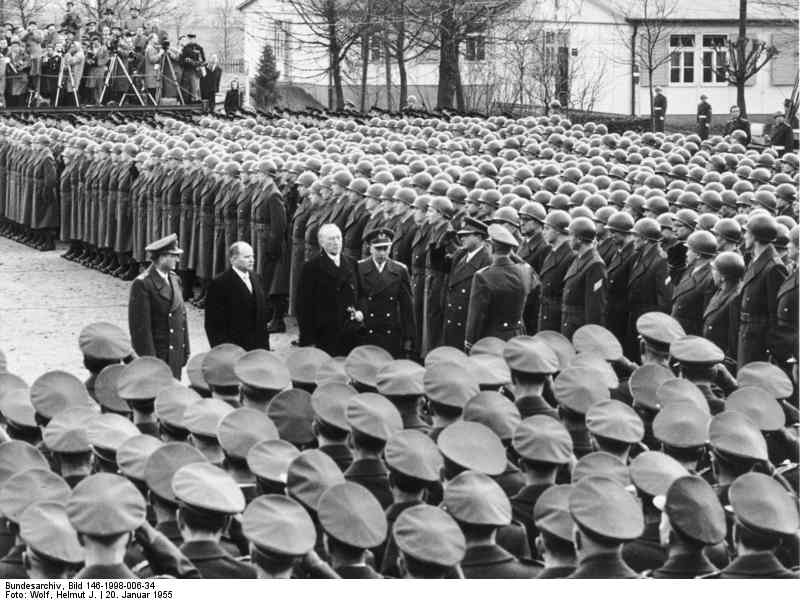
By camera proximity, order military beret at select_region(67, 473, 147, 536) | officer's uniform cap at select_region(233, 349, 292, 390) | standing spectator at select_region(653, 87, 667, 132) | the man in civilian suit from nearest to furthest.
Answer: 1. military beret at select_region(67, 473, 147, 536)
2. officer's uniform cap at select_region(233, 349, 292, 390)
3. the man in civilian suit
4. standing spectator at select_region(653, 87, 667, 132)

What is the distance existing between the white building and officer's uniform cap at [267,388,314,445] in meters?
31.2

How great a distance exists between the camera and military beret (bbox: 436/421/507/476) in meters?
6.70

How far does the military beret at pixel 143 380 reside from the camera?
314 inches

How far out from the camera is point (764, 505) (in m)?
5.87

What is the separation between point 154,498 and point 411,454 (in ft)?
3.28

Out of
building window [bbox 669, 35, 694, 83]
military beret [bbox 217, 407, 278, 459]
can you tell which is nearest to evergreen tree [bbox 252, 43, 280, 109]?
building window [bbox 669, 35, 694, 83]

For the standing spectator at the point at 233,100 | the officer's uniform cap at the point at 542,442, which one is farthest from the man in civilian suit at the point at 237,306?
the standing spectator at the point at 233,100

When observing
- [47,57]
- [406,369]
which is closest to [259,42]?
[47,57]

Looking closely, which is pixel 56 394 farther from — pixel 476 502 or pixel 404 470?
pixel 476 502

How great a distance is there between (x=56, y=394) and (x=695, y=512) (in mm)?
3224

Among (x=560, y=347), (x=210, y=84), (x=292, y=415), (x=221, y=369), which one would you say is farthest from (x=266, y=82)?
(x=292, y=415)

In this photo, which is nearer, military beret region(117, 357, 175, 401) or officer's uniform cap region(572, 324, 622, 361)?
military beret region(117, 357, 175, 401)

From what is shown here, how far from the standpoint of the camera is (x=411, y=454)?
6570mm

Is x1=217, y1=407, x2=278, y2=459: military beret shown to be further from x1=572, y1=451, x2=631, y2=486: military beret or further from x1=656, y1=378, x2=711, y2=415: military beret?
x1=656, y1=378, x2=711, y2=415: military beret
